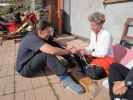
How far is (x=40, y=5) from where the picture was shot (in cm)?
1109

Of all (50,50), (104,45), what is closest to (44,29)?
(50,50)

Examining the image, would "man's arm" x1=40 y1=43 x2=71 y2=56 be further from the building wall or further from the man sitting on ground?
the building wall

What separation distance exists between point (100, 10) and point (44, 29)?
2.88 metres

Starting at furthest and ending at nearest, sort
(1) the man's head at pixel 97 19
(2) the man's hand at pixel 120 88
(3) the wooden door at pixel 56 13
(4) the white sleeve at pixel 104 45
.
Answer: (3) the wooden door at pixel 56 13, (4) the white sleeve at pixel 104 45, (1) the man's head at pixel 97 19, (2) the man's hand at pixel 120 88

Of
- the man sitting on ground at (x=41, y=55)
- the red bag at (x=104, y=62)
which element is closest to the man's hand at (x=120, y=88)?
the man sitting on ground at (x=41, y=55)

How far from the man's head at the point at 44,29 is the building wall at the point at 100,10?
2.00 m

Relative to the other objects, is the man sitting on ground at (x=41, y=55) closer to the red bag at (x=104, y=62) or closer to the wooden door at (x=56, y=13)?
the red bag at (x=104, y=62)

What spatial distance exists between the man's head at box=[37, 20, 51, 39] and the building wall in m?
2.00

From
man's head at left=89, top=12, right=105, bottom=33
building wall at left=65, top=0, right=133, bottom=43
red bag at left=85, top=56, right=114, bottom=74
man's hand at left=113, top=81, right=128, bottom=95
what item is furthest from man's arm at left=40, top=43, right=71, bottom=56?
building wall at left=65, top=0, right=133, bottom=43

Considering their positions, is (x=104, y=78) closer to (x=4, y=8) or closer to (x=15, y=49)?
(x=15, y=49)

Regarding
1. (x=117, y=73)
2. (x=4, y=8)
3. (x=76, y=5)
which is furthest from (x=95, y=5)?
(x=4, y=8)

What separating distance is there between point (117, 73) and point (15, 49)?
454 centimetres

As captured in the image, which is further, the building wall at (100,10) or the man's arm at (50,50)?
the building wall at (100,10)

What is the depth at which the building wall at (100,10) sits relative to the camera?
5750mm
